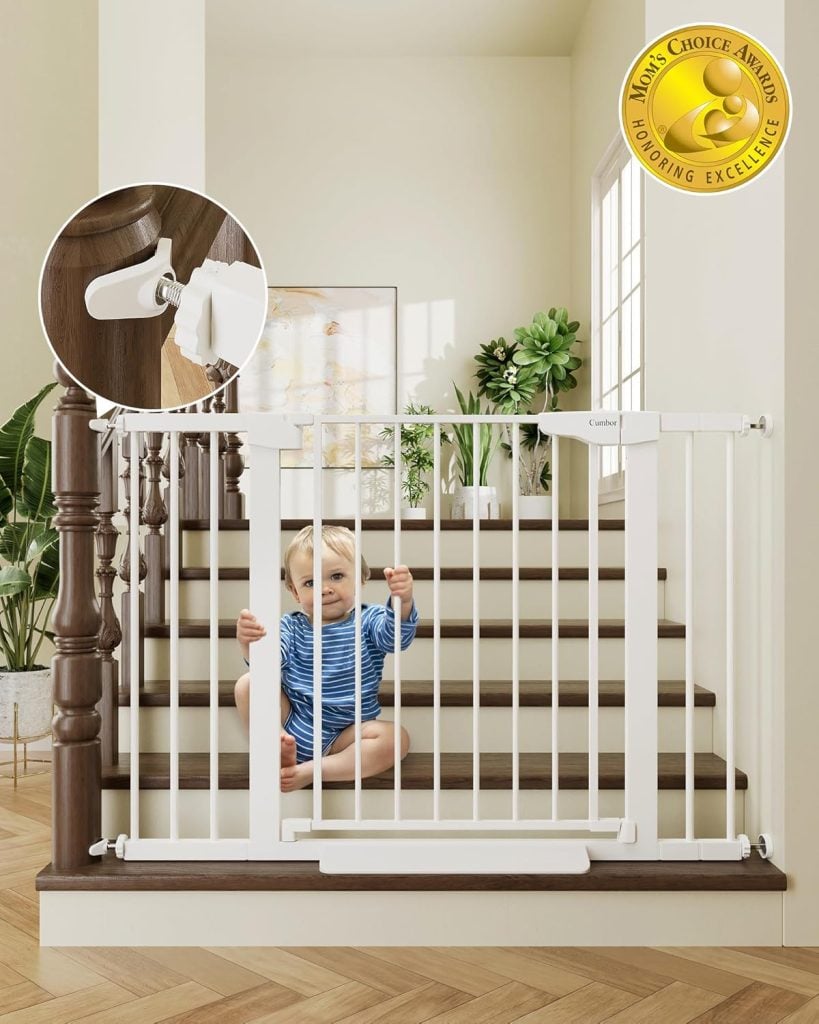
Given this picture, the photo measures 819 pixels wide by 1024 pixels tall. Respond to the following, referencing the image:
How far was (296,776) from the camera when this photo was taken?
6.92 ft

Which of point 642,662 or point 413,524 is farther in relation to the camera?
point 413,524

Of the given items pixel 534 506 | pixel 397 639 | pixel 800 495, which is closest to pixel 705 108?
pixel 800 495

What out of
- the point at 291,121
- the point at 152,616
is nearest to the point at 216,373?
the point at 152,616

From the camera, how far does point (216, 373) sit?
3.07m

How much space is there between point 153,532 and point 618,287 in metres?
2.60

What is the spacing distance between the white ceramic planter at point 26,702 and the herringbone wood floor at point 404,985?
1.45 meters

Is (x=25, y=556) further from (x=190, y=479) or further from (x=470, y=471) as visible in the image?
(x=470, y=471)

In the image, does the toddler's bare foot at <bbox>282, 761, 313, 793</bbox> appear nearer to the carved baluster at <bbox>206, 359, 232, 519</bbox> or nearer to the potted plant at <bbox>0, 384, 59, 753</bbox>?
the carved baluster at <bbox>206, 359, 232, 519</bbox>

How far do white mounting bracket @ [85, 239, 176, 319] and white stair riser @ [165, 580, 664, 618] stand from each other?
148 cm

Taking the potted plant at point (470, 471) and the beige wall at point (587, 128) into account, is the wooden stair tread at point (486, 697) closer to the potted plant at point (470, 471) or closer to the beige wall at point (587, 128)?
the potted plant at point (470, 471)

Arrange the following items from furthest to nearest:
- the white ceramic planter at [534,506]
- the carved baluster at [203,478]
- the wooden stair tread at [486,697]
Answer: the white ceramic planter at [534,506], the carved baluster at [203,478], the wooden stair tread at [486,697]

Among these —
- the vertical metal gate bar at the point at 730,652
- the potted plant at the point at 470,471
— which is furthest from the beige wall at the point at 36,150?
the vertical metal gate bar at the point at 730,652

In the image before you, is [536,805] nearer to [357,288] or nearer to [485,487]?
[485,487]

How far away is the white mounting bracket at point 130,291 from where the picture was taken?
4.55 feet
